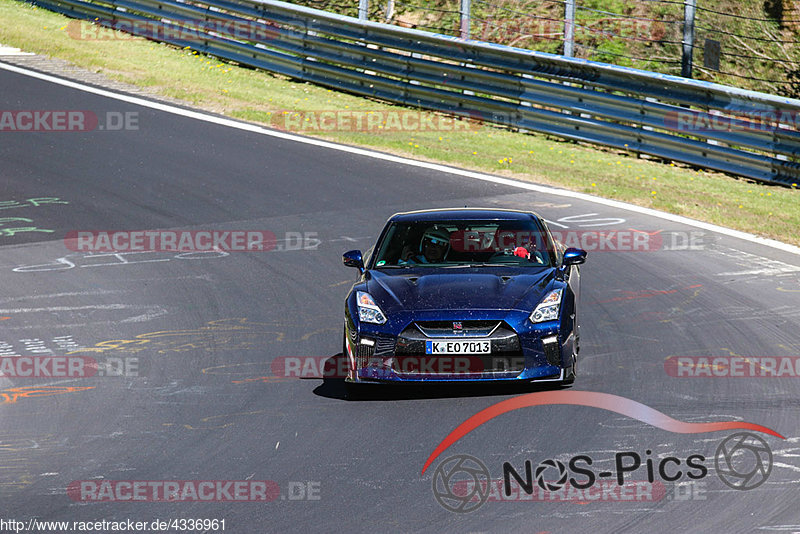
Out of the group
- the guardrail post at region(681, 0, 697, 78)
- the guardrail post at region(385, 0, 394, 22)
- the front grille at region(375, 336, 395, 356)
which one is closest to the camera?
the front grille at region(375, 336, 395, 356)

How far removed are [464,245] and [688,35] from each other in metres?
9.52

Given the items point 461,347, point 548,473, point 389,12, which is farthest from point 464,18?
point 548,473

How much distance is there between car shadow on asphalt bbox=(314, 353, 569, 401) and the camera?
882 centimetres

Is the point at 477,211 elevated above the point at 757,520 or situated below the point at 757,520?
above

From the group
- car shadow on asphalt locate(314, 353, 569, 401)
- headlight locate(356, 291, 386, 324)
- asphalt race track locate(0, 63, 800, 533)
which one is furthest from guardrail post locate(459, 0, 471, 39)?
car shadow on asphalt locate(314, 353, 569, 401)

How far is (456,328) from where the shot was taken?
28.1 feet

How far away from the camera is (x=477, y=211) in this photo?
10.5m

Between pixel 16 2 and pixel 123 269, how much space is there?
17.3 m

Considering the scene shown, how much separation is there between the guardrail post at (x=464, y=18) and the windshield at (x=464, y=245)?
1101 cm

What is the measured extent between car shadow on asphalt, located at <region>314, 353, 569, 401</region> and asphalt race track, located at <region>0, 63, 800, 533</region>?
0.04 meters

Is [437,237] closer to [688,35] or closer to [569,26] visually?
[688,35]

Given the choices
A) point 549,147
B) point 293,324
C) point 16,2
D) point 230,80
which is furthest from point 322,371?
point 16,2

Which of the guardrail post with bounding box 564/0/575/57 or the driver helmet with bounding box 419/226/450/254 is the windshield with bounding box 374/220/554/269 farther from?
the guardrail post with bounding box 564/0/575/57

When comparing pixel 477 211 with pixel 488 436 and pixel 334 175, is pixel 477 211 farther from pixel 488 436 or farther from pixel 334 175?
pixel 334 175
